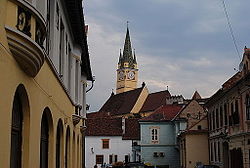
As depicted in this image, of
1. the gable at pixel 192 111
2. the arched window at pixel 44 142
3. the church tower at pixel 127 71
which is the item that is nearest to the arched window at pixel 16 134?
the arched window at pixel 44 142

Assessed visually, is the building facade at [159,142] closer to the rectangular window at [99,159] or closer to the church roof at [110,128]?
the church roof at [110,128]

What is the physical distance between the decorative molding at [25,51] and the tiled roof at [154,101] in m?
93.9

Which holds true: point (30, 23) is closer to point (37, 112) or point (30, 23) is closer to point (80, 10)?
point (37, 112)

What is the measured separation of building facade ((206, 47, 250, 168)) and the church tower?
9811 cm

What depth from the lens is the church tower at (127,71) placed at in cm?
13638

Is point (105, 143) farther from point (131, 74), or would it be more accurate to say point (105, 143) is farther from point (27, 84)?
point (131, 74)

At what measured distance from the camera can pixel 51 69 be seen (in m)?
8.76

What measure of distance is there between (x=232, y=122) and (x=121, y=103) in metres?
83.3

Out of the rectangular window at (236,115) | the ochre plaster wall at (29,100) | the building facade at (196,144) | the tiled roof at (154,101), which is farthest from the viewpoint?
the tiled roof at (154,101)

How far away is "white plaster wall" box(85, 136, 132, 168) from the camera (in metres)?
60.7

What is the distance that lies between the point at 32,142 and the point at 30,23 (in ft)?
7.27

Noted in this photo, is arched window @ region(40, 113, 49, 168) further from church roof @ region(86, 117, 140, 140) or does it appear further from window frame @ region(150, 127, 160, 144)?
church roof @ region(86, 117, 140, 140)

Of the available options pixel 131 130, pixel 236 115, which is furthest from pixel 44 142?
pixel 131 130

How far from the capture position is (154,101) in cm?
10275
